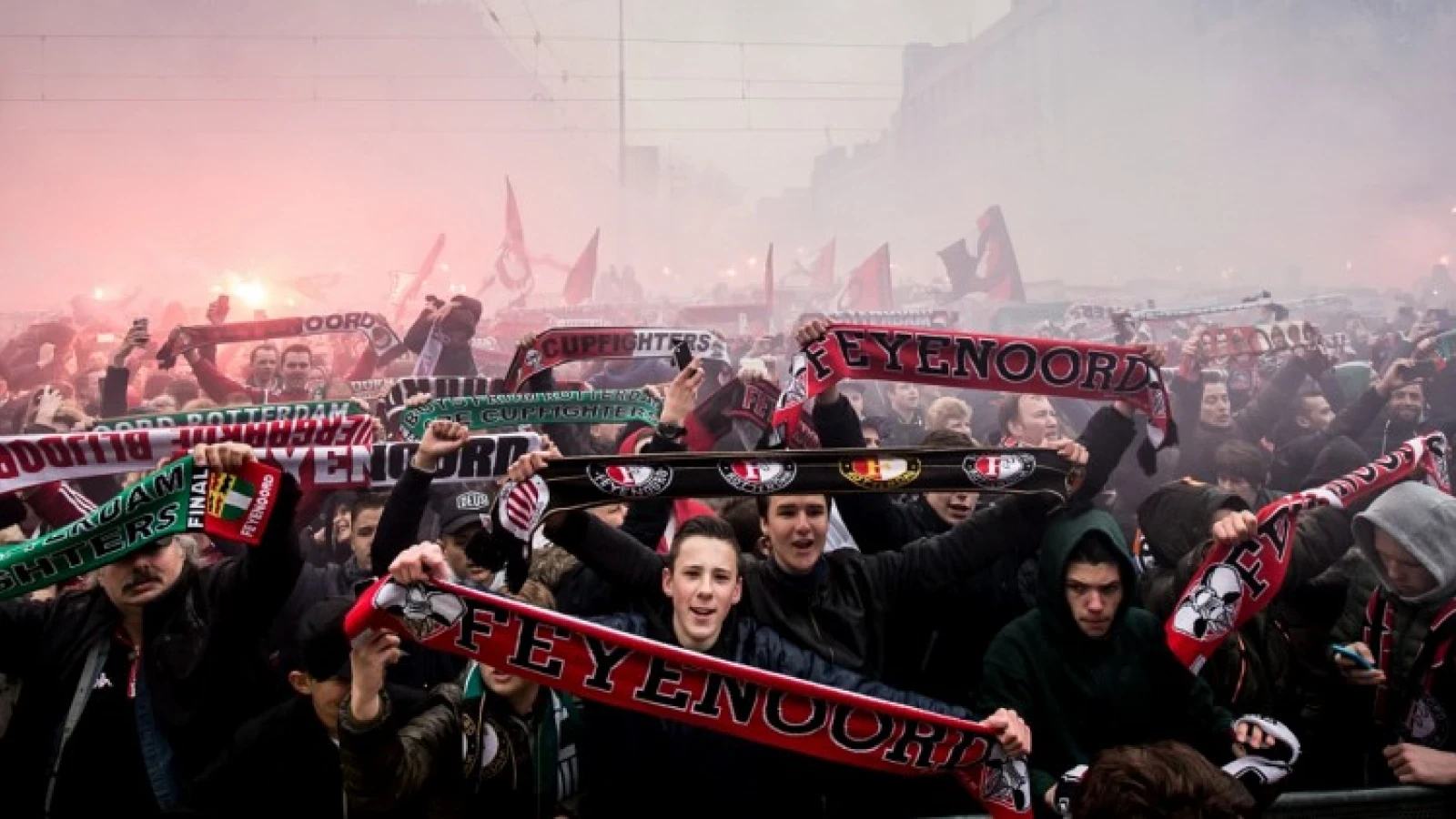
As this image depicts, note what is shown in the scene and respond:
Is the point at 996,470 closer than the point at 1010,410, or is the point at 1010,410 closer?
the point at 996,470

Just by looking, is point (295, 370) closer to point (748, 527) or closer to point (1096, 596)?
point (748, 527)

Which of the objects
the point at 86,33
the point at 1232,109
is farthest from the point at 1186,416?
the point at 86,33

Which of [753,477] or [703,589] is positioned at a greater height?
[753,477]

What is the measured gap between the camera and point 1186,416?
303 inches

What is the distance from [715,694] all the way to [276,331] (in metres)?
5.96

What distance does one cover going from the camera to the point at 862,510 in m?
3.54

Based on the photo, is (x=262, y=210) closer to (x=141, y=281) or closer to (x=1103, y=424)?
(x=141, y=281)

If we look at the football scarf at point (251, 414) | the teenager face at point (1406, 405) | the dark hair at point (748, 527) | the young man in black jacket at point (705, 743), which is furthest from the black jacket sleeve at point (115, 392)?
the teenager face at point (1406, 405)

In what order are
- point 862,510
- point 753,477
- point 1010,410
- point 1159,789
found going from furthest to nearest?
point 1010,410
point 862,510
point 753,477
point 1159,789

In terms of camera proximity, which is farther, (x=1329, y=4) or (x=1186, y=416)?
(x=1329, y=4)

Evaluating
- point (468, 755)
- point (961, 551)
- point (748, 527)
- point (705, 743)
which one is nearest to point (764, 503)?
point (748, 527)

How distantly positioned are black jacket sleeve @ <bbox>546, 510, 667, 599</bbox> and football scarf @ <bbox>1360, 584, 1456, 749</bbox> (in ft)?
8.00

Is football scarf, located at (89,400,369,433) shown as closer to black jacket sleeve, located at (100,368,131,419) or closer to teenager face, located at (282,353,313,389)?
black jacket sleeve, located at (100,368,131,419)

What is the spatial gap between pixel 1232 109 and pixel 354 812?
147 ft
